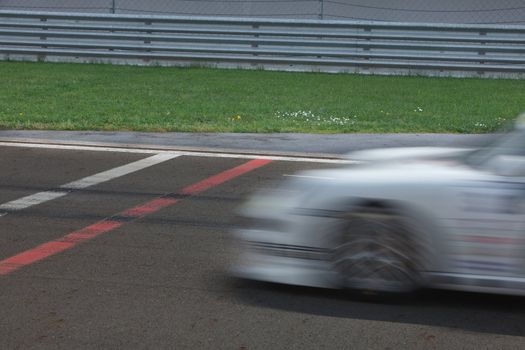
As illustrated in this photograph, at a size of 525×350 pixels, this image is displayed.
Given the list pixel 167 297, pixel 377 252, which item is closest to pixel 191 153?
pixel 167 297

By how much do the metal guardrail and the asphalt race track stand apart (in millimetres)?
12076

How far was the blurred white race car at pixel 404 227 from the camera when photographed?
5902mm

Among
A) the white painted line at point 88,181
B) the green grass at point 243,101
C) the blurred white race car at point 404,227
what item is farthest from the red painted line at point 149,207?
the green grass at point 243,101

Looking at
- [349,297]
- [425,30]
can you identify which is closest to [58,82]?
[425,30]

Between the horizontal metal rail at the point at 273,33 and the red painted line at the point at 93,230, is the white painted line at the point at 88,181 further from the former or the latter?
the horizontal metal rail at the point at 273,33

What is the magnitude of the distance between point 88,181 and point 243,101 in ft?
21.5

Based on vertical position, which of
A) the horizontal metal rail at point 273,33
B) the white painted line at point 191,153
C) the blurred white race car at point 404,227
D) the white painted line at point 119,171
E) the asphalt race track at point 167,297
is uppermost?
the horizontal metal rail at point 273,33

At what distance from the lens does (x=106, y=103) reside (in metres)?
16.2

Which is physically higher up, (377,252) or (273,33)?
(273,33)

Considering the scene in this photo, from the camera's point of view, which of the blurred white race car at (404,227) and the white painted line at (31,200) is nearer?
the blurred white race car at (404,227)

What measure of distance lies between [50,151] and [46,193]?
2700mm

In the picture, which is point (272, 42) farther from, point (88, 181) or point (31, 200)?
point (31, 200)

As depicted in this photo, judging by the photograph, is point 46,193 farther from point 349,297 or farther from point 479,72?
point 479,72

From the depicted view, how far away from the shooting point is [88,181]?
1030 centimetres
